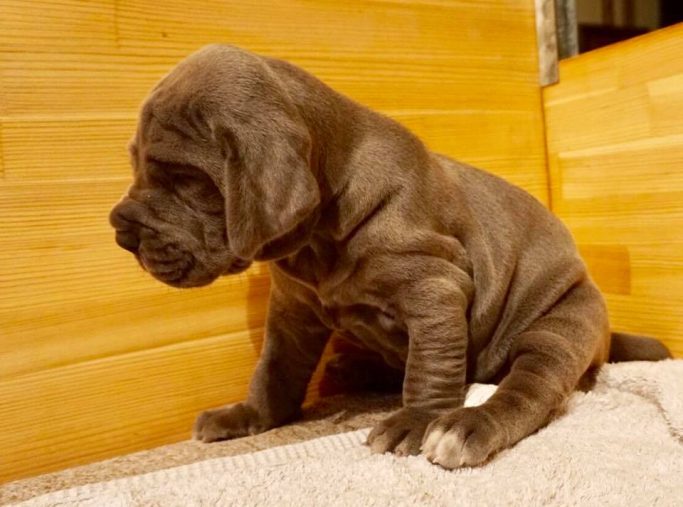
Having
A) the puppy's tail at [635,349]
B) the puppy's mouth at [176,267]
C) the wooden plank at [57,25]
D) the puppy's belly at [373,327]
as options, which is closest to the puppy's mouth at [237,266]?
the puppy's mouth at [176,267]

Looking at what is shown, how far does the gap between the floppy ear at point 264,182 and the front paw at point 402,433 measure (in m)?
0.44

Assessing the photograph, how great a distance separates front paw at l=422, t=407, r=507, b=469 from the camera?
1.29m

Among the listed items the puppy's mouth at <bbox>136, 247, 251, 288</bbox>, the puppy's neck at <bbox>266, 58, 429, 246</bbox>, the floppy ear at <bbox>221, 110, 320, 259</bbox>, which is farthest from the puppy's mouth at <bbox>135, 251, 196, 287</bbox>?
the puppy's neck at <bbox>266, 58, 429, 246</bbox>

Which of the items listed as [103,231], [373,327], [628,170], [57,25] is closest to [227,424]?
[373,327]

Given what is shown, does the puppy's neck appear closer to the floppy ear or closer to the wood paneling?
the floppy ear

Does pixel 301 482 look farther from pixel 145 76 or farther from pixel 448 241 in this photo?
pixel 145 76

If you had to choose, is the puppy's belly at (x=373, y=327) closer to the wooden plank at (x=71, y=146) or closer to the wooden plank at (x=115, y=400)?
the wooden plank at (x=115, y=400)

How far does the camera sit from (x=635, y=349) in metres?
1.94

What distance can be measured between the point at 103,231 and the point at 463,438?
920 mm

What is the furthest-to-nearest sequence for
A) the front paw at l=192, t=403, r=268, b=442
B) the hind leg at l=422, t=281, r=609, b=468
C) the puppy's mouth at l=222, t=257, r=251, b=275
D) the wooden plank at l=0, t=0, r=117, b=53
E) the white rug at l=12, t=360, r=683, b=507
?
the front paw at l=192, t=403, r=268, b=442, the wooden plank at l=0, t=0, r=117, b=53, the puppy's mouth at l=222, t=257, r=251, b=275, the hind leg at l=422, t=281, r=609, b=468, the white rug at l=12, t=360, r=683, b=507

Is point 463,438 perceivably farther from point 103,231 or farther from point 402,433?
point 103,231

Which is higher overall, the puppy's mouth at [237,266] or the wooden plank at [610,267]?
the puppy's mouth at [237,266]

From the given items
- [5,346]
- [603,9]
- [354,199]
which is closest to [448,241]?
[354,199]

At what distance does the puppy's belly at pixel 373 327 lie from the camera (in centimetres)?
161
